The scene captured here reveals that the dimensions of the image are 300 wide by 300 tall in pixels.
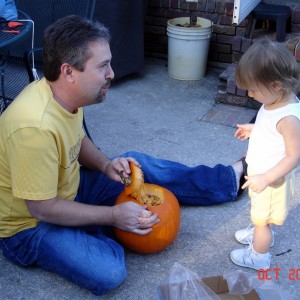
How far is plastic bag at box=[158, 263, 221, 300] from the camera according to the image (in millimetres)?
1864

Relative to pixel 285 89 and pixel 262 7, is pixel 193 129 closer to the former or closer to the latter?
pixel 262 7

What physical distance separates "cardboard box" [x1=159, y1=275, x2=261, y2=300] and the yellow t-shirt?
23.4 inches

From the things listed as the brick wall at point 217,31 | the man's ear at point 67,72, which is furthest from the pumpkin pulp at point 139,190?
the brick wall at point 217,31

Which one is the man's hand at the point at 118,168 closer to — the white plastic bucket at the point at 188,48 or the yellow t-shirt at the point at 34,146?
the yellow t-shirt at the point at 34,146

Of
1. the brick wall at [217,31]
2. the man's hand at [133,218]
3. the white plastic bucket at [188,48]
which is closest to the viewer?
the man's hand at [133,218]

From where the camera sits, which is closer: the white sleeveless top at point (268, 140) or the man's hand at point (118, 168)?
the white sleeveless top at point (268, 140)

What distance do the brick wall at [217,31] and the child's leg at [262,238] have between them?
6.13ft

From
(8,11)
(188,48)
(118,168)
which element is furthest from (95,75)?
(188,48)

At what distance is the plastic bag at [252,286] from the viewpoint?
6.25 feet

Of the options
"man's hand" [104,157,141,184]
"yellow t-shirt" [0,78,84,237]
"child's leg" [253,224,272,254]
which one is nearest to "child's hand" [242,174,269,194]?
"child's leg" [253,224,272,254]

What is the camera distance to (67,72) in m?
1.86

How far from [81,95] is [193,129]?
67.3 inches

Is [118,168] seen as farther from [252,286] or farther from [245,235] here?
[252,286]

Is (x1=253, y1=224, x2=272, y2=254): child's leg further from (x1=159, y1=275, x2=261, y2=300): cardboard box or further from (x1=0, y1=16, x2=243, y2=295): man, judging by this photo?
(x1=0, y1=16, x2=243, y2=295): man
